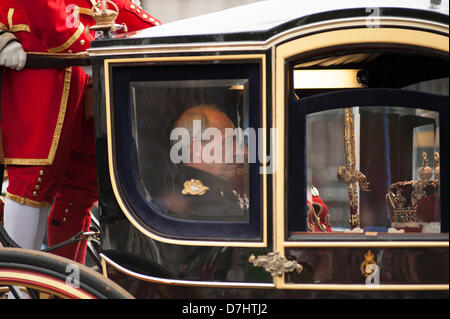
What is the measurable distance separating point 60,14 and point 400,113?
117 cm

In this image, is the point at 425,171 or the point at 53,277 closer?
the point at 53,277

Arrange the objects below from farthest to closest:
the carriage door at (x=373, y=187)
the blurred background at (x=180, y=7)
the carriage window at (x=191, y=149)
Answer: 1. the blurred background at (x=180, y=7)
2. the carriage window at (x=191, y=149)
3. the carriage door at (x=373, y=187)

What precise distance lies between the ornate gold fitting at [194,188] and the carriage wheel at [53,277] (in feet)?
1.10

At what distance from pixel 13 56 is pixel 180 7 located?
4.88 meters

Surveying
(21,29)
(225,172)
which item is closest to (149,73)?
(225,172)

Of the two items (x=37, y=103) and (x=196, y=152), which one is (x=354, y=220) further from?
(x=37, y=103)

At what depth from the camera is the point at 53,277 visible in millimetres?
1757

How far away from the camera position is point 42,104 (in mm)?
2111

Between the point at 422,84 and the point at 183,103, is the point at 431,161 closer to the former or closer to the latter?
the point at 422,84

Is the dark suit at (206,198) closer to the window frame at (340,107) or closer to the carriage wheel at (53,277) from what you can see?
the window frame at (340,107)

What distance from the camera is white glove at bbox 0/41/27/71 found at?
6.74 feet

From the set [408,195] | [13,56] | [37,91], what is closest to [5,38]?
[13,56]

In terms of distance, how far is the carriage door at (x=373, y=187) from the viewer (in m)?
1.64

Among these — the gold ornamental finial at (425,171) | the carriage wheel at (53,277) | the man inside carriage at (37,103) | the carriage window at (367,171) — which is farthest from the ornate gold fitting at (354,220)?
the man inside carriage at (37,103)
